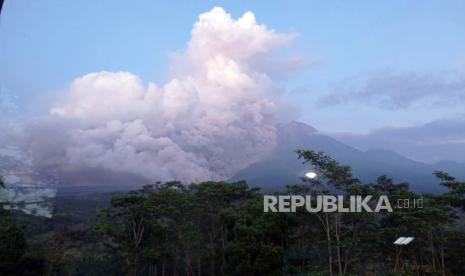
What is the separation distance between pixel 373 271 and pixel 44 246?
16470 mm

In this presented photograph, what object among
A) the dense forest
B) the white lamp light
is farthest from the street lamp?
the dense forest

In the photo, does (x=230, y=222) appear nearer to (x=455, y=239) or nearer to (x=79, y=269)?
(x=455, y=239)

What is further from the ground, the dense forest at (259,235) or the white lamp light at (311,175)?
the white lamp light at (311,175)

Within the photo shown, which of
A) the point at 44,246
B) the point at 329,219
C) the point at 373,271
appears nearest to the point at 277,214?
the point at 329,219

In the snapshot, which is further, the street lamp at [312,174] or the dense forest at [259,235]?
the street lamp at [312,174]

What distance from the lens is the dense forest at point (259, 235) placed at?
15.2 metres

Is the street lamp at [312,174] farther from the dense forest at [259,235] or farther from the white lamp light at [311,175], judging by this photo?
the dense forest at [259,235]

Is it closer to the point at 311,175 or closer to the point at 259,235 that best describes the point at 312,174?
the point at 311,175

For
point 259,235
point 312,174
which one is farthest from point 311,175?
point 259,235

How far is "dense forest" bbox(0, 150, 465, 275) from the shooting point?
1524cm

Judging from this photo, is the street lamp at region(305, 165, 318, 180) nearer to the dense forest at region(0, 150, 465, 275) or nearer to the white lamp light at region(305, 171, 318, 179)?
the white lamp light at region(305, 171, 318, 179)

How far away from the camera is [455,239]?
15352 millimetres

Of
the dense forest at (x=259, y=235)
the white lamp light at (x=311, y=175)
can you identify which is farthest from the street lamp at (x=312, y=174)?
the dense forest at (x=259, y=235)

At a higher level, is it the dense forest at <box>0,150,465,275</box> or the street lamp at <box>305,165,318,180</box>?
the street lamp at <box>305,165,318,180</box>
